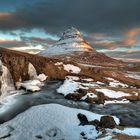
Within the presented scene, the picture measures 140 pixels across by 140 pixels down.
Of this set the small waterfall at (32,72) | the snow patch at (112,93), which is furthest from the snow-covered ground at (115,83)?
the small waterfall at (32,72)

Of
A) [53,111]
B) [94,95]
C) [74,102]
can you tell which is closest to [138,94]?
[94,95]

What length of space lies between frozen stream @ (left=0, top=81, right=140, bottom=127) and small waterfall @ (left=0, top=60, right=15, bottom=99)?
247 inches

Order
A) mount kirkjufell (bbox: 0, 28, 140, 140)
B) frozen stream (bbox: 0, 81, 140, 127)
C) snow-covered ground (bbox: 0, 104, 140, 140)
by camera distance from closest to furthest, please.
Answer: snow-covered ground (bbox: 0, 104, 140, 140), mount kirkjufell (bbox: 0, 28, 140, 140), frozen stream (bbox: 0, 81, 140, 127)

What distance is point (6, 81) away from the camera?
85125mm

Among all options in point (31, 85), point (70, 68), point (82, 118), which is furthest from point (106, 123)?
point (70, 68)

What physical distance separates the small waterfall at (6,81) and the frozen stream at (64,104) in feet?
20.5

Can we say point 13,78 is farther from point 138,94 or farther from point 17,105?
point 138,94

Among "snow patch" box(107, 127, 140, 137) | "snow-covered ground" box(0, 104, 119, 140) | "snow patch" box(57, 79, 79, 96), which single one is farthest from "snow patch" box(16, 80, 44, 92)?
"snow patch" box(107, 127, 140, 137)

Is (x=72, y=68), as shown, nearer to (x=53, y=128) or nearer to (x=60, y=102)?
(x=60, y=102)

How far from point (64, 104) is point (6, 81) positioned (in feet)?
72.0

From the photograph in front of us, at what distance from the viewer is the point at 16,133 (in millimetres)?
46281

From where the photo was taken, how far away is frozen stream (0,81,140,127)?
5873 centimetres

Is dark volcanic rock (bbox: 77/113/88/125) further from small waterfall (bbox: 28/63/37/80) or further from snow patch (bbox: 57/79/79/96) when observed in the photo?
small waterfall (bbox: 28/63/37/80)

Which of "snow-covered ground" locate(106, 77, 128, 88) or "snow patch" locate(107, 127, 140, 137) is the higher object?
"snow-covered ground" locate(106, 77, 128, 88)
